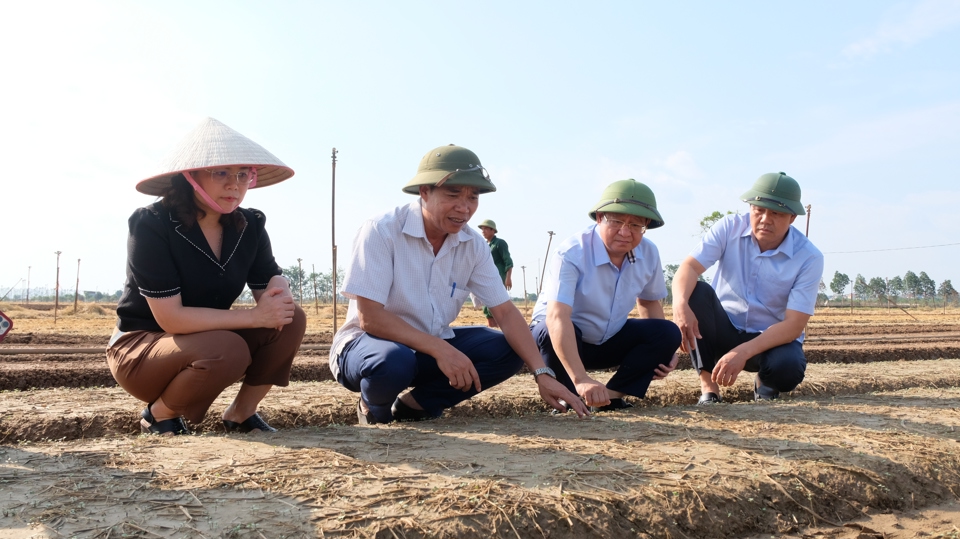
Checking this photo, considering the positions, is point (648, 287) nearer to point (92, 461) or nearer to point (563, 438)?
point (563, 438)

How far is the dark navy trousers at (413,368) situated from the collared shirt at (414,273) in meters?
0.11

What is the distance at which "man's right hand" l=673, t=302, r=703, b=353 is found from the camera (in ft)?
12.9

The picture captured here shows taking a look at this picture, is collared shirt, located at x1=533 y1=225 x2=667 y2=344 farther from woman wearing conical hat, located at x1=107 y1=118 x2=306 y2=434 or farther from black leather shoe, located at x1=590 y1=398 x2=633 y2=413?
woman wearing conical hat, located at x1=107 y1=118 x2=306 y2=434

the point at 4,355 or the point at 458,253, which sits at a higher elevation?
the point at 458,253

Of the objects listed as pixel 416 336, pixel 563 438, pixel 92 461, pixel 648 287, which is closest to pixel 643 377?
pixel 648 287

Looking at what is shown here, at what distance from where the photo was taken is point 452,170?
3.04 m

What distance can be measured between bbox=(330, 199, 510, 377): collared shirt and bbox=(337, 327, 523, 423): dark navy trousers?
109mm

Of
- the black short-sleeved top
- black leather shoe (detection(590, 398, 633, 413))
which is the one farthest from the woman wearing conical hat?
black leather shoe (detection(590, 398, 633, 413))

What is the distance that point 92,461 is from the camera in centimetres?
238

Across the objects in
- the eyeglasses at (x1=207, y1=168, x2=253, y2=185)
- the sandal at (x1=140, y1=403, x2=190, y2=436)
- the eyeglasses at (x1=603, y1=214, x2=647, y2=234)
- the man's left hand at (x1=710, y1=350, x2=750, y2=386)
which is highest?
the eyeglasses at (x1=207, y1=168, x2=253, y2=185)

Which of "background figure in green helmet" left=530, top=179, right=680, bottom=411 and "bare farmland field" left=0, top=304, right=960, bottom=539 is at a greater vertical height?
"background figure in green helmet" left=530, top=179, right=680, bottom=411

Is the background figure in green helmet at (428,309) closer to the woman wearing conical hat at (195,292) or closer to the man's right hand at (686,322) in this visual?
the woman wearing conical hat at (195,292)

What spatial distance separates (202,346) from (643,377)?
89.9 inches

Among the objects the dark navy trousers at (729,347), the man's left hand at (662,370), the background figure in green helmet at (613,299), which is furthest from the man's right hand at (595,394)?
the dark navy trousers at (729,347)
